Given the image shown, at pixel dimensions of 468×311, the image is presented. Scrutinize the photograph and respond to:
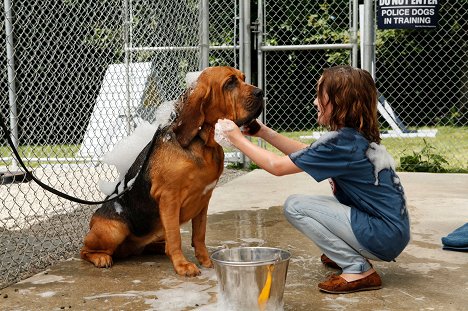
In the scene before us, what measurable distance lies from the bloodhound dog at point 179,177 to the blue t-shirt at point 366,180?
1.40ft

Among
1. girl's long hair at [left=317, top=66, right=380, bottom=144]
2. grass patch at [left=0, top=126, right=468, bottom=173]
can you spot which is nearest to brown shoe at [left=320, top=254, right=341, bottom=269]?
girl's long hair at [left=317, top=66, right=380, bottom=144]

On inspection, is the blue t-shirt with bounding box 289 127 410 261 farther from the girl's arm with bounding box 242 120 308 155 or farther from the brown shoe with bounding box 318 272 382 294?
the girl's arm with bounding box 242 120 308 155

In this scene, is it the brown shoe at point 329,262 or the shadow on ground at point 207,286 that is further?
the brown shoe at point 329,262

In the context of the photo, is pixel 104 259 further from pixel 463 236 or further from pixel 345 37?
pixel 345 37

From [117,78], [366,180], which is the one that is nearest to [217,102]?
[366,180]

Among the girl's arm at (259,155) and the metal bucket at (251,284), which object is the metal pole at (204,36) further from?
the metal bucket at (251,284)

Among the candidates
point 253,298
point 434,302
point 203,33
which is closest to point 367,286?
point 434,302

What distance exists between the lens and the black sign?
7430mm

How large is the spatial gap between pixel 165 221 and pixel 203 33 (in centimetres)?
345

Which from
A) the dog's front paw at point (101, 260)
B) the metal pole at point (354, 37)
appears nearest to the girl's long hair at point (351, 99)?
the dog's front paw at point (101, 260)

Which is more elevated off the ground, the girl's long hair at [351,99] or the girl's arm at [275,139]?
the girl's long hair at [351,99]

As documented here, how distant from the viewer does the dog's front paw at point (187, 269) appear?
11.3 feet

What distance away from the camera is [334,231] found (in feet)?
10.7

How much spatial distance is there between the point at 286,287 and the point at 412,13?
511 cm
